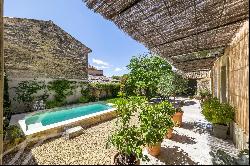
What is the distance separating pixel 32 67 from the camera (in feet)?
61.2

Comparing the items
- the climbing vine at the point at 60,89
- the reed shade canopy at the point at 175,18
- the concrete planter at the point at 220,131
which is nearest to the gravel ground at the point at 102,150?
the concrete planter at the point at 220,131

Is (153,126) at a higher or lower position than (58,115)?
higher

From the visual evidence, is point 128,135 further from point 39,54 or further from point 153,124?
point 39,54

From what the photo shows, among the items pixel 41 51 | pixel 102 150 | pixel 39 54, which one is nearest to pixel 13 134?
pixel 102 150

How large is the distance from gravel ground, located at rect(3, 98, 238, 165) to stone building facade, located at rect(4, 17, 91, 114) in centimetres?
1023

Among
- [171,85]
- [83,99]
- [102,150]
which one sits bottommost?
[102,150]

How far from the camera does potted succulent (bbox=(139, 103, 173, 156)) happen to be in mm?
5449

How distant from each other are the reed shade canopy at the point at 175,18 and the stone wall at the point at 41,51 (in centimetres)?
1444

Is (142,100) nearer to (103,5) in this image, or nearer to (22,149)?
(103,5)

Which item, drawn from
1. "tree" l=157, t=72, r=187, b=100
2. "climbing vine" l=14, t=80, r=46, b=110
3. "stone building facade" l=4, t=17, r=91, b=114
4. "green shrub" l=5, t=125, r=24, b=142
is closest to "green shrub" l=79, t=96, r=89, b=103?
"stone building facade" l=4, t=17, r=91, b=114

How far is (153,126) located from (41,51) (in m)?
17.3

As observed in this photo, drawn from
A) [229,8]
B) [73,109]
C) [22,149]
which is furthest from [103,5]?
[73,109]

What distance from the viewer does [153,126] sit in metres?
5.89

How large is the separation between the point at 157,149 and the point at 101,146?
92.2 inches
